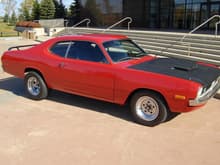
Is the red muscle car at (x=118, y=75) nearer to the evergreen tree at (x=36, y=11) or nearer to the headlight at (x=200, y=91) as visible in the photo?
the headlight at (x=200, y=91)

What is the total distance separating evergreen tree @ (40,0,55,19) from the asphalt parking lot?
3349cm

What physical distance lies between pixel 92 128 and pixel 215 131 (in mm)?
2113

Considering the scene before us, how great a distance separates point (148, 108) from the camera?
5113 mm

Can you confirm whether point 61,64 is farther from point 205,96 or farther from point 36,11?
point 36,11

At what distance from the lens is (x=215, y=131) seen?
16.0ft

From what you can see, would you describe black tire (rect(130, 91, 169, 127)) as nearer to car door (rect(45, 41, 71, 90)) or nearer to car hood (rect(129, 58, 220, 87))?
car hood (rect(129, 58, 220, 87))

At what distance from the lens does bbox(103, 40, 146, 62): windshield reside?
5.63 m

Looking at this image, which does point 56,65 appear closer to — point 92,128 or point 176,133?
point 92,128

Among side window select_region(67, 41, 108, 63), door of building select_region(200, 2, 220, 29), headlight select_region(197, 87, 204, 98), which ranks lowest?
headlight select_region(197, 87, 204, 98)

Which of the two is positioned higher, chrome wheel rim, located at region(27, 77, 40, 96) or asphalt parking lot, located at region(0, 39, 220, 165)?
chrome wheel rim, located at region(27, 77, 40, 96)

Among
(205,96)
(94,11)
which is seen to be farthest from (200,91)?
(94,11)

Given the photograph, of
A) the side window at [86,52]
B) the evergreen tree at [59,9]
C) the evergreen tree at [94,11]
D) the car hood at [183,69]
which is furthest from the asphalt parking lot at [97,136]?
the evergreen tree at [59,9]

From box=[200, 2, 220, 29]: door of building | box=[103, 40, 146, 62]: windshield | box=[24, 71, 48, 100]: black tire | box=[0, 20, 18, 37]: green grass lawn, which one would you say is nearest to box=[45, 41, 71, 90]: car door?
box=[24, 71, 48, 100]: black tire

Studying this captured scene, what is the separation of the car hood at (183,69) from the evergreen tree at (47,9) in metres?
34.5
